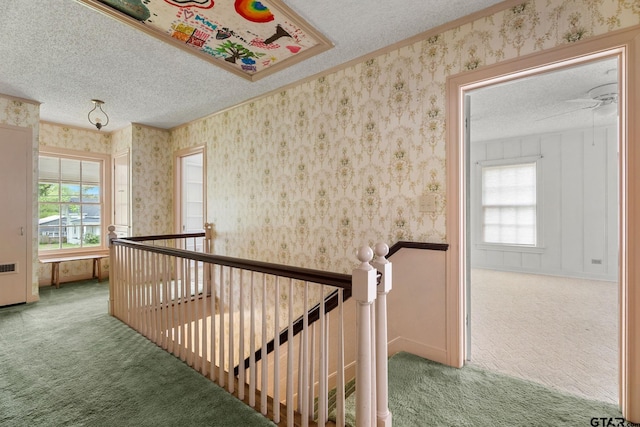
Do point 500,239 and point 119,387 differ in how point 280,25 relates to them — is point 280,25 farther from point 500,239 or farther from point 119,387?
point 500,239

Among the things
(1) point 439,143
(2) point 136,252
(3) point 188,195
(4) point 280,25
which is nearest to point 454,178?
(1) point 439,143

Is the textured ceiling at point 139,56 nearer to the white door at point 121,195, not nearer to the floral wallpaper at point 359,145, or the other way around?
the floral wallpaper at point 359,145

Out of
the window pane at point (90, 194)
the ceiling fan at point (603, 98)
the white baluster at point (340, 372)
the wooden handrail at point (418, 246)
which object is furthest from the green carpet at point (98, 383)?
the ceiling fan at point (603, 98)

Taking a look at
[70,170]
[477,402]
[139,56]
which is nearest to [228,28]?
[139,56]

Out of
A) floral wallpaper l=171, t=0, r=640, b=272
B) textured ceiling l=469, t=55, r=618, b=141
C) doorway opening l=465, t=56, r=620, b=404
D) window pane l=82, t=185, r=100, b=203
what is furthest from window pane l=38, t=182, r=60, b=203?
textured ceiling l=469, t=55, r=618, b=141

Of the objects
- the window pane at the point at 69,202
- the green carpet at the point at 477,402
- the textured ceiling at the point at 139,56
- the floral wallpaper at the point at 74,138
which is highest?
the textured ceiling at the point at 139,56

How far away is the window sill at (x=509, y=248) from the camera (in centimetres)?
548

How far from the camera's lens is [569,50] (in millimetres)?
1795

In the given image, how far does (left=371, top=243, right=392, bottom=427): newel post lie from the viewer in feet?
4.32

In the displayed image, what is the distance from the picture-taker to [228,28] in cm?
230

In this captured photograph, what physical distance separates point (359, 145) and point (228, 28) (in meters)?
1.39

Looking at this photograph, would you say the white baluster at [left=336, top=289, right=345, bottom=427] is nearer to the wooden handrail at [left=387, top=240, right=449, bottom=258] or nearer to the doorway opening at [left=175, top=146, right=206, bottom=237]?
the wooden handrail at [left=387, top=240, right=449, bottom=258]

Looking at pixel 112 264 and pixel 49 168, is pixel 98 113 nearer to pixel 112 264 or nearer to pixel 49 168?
pixel 49 168

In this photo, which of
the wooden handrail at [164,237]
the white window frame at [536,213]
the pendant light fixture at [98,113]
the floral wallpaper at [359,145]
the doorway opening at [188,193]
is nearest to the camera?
the floral wallpaper at [359,145]
